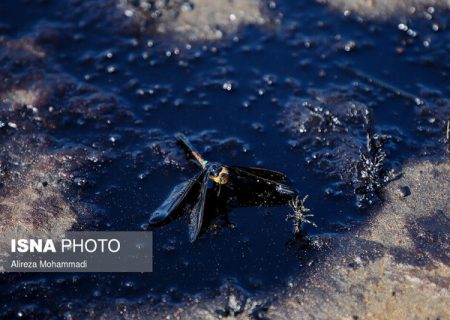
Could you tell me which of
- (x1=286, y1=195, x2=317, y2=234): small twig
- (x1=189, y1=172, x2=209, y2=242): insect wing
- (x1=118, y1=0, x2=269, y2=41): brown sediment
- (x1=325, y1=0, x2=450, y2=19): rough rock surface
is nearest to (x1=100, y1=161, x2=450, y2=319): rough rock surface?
(x1=286, y1=195, x2=317, y2=234): small twig

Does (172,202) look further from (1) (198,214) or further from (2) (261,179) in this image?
(2) (261,179)

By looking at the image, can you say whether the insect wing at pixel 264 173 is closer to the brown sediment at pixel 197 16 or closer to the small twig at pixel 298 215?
the small twig at pixel 298 215

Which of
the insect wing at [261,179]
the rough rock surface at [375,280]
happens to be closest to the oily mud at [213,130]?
the rough rock surface at [375,280]

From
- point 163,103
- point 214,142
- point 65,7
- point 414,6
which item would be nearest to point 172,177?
point 214,142

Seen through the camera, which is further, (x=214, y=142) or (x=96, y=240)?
(x=214, y=142)

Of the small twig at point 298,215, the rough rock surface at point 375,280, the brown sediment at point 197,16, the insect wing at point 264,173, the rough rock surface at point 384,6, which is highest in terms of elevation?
the rough rock surface at point 384,6

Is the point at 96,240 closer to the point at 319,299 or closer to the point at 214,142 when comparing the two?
the point at 214,142

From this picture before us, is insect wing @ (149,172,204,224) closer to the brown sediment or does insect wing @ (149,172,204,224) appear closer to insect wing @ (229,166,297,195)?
insect wing @ (229,166,297,195)
